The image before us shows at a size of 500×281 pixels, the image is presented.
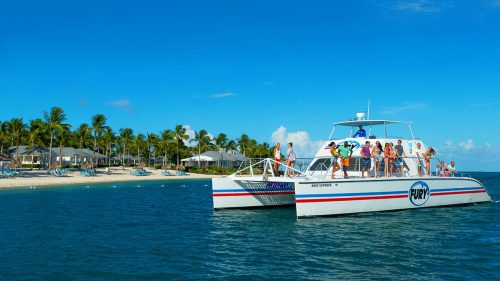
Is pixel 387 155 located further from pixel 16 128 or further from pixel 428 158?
pixel 16 128

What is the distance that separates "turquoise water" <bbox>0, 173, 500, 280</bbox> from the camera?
945 cm

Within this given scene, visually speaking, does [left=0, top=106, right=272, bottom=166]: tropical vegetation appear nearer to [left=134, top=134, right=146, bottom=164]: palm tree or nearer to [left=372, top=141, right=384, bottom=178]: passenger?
[left=134, top=134, right=146, bottom=164]: palm tree

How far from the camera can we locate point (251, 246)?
40.2ft

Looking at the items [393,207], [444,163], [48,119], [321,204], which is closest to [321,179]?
[321,204]

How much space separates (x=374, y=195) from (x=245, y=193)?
243 inches

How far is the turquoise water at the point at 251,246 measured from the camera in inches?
372

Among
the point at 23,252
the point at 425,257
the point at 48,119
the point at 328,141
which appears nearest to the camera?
the point at 425,257

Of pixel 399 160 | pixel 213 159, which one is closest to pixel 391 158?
pixel 399 160

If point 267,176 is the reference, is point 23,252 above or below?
below

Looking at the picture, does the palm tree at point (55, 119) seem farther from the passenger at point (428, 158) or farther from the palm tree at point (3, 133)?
the passenger at point (428, 158)

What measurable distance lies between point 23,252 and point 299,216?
31.4ft

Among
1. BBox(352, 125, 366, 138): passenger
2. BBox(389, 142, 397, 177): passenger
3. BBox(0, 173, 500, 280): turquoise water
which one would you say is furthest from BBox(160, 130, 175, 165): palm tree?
BBox(389, 142, 397, 177): passenger

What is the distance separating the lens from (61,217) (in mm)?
19125

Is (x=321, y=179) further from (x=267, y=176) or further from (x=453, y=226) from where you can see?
(x=453, y=226)
